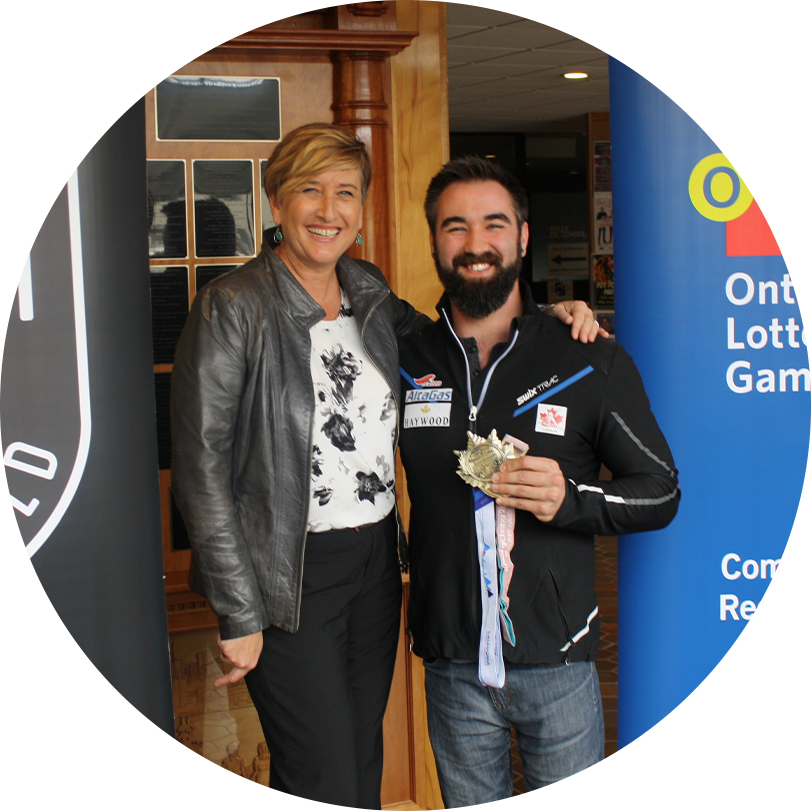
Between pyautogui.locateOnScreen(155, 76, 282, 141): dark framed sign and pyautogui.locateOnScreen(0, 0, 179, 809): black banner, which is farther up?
pyautogui.locateOnScreen(155, 76, 282, 141): dark framed sign

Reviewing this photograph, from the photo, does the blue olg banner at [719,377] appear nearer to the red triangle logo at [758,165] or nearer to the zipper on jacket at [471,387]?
the red triangle logo at [758,165]

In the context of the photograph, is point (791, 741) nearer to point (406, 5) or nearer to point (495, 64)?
point (406, 5)

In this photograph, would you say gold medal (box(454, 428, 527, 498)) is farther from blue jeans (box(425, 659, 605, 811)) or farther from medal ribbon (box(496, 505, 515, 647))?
blue jeans (box(425, 659, 605, 811))

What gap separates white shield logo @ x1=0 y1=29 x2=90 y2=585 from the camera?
4.45ft

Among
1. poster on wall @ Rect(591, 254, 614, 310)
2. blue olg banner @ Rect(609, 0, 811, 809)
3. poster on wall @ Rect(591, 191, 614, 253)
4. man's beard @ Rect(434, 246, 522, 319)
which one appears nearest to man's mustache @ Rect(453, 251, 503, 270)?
man's beard @ Rect(434, 246, 522, 319)

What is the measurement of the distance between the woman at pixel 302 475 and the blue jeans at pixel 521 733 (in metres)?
0.19

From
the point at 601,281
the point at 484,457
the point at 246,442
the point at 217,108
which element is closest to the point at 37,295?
the point at 246,442

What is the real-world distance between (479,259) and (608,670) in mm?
3051

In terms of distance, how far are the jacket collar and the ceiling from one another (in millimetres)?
3732

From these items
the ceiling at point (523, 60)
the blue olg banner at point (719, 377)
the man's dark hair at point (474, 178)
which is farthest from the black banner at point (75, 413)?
the ceiling at point (523, 60)

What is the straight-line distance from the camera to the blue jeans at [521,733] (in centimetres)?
168

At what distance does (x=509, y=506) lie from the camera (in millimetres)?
1669

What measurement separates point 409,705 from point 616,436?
1.52m

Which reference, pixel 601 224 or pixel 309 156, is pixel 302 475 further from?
pixel 601 224
